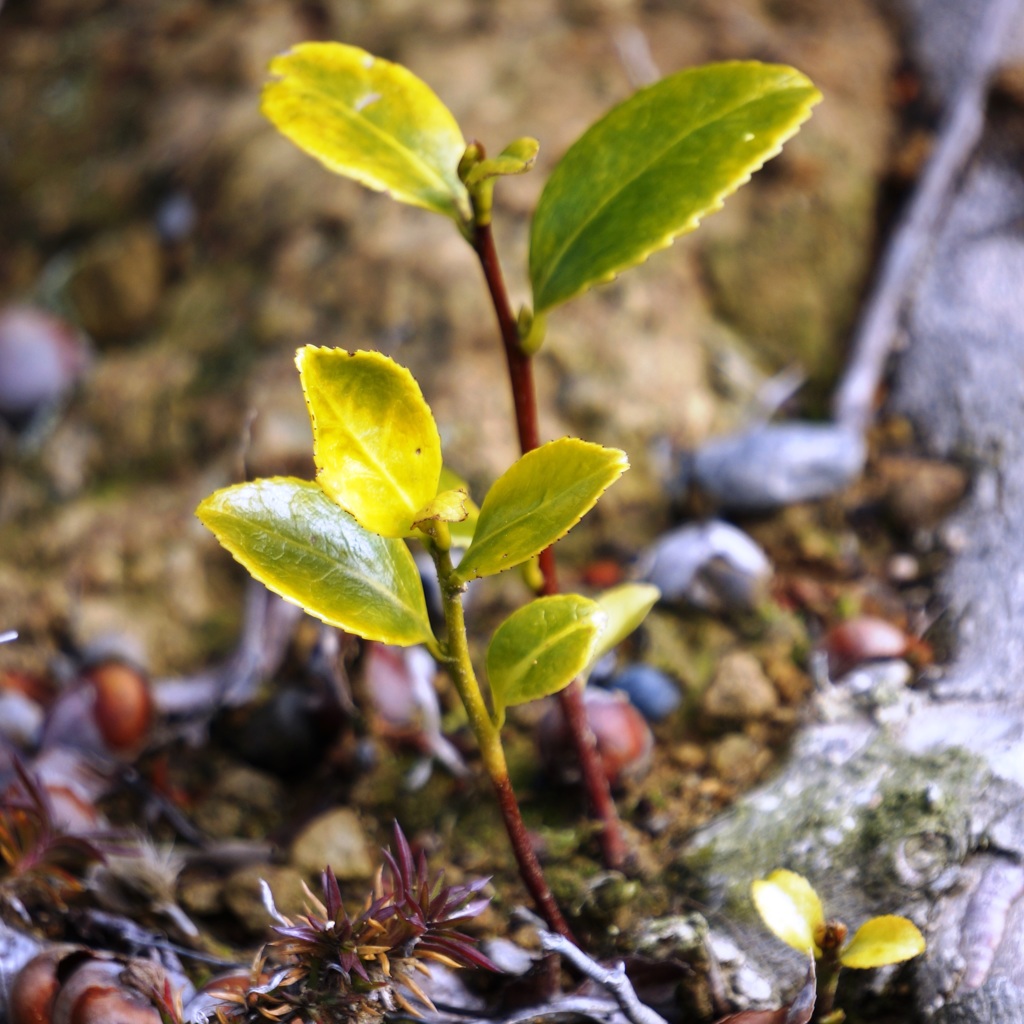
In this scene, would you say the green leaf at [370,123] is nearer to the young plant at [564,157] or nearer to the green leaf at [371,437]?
the young plant at [564,157]

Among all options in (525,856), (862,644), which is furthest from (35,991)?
(862,644)

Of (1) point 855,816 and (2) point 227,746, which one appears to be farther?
(2) point 227,746

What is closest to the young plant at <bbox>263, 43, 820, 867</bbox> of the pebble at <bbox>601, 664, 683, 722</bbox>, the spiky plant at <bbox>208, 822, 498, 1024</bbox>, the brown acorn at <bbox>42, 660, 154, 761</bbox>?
the spiky plant at <bbox>208, 822, 498, 1024</bbox>

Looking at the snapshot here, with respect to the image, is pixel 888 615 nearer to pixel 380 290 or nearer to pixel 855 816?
pixel 855 816

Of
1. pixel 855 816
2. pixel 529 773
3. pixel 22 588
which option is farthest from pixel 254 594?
pixel 855 816

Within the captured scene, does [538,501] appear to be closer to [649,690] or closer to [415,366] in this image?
[649,690]
